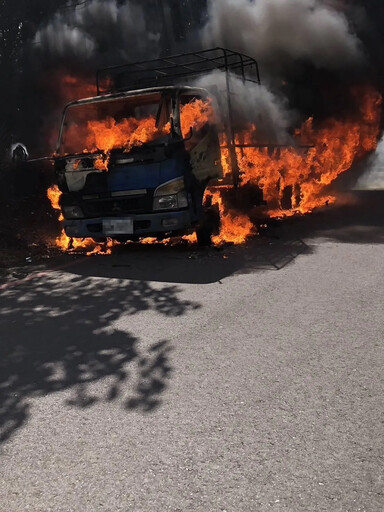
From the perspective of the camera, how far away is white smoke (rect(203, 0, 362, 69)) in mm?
12055

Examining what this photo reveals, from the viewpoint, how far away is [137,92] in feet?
23.2

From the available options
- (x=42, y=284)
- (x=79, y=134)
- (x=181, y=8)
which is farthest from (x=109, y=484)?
(x=181, y=8)

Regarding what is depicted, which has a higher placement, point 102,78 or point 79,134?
point 102,78

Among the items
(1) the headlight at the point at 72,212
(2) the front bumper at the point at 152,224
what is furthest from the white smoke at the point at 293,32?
(1) the headlight at the point at 72,212

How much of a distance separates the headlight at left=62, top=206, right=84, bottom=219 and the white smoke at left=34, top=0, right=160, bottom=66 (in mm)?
7367

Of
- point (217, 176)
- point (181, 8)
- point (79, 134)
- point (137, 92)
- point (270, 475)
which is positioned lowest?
point (270, 475)

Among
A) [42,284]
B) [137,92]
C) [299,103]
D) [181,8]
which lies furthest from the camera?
[181,8]

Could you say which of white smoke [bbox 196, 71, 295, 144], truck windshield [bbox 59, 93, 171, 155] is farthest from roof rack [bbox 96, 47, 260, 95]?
truck windshield [bbox 59, 93, 171, 155]

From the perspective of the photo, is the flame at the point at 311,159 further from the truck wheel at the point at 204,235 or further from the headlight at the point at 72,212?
the headlight at the point at 72,212

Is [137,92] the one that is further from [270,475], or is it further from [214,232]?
[270,475]

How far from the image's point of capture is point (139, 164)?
6520mm

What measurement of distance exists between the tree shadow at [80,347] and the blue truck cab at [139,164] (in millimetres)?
1306

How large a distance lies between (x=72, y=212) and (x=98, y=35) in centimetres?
854

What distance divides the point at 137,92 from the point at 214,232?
2.41m
